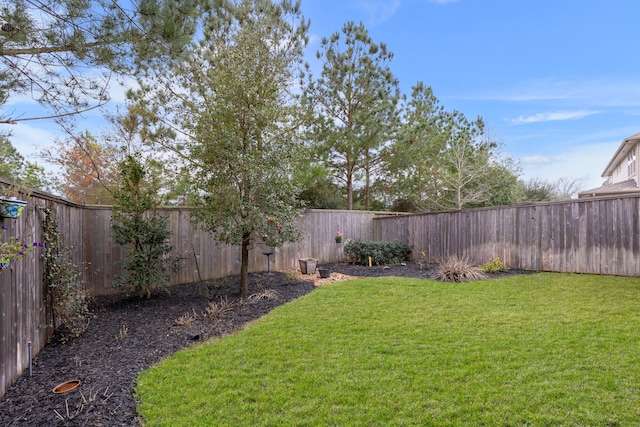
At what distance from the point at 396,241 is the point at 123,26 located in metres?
7.83

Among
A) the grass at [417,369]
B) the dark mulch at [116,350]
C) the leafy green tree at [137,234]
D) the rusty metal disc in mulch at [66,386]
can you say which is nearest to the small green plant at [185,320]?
the dark mulch at [116,350]

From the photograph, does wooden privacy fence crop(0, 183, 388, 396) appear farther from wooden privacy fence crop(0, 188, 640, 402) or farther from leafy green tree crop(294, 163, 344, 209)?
leafy green tree crop(294, 163, 344, 209)

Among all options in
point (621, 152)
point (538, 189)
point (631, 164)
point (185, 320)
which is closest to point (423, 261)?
point (185, 320)

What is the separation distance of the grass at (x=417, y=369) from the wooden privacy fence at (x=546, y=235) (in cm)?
138

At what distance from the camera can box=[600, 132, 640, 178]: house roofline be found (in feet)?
43.3

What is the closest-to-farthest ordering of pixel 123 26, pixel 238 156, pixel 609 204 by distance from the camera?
pixel 123 26
pixel 238 156
pixel 609 204

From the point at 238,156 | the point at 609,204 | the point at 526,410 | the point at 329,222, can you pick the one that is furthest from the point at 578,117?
the point at 526,410

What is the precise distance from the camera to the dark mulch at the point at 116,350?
2.20m

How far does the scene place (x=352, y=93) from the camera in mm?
11117

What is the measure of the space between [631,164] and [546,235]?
12.8 meters

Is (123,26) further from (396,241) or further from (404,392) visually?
(396,241)

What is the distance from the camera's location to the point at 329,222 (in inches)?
373

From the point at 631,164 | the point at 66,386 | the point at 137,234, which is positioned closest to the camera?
the point at 66,386

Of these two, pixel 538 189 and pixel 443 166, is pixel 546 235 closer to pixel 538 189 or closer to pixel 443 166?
pixel 443 166
